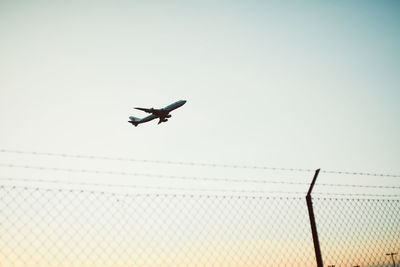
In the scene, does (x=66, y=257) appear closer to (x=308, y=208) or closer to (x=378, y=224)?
(x=308, y=208)

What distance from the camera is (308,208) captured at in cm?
573

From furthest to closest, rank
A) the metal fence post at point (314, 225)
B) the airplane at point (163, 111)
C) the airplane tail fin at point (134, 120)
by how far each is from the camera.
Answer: the airplane tail fin at point (134, 120), the airplane at point (163, 111), the metal fence post at point (314, 225)

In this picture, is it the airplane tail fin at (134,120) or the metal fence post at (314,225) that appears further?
the airplane tail fin at (134,120)

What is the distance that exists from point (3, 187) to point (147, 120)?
146 ft

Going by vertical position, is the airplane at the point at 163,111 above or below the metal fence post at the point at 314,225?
above

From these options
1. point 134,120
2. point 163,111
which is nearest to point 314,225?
point 163,111

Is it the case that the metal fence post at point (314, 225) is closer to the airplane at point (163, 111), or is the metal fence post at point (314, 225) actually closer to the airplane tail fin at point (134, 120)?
the airplane at point (163, 111)

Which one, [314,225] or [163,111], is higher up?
[163,111]

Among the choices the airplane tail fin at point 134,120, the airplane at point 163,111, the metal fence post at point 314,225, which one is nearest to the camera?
the metal fence post at point 314,225

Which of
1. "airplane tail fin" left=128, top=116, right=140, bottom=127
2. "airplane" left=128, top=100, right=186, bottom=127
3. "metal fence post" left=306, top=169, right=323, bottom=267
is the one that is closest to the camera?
"metal fence post" left=306, top=169, right=323, bottom=267

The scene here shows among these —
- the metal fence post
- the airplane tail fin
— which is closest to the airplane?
the airplane tail fin

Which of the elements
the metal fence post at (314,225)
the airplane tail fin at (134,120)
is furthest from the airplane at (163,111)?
the metal fence post at (314,225)

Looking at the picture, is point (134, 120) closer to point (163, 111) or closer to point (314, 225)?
point (163, 111)

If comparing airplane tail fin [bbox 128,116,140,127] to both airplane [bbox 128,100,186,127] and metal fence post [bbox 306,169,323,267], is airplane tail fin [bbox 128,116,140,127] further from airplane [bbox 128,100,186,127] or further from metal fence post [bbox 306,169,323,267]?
metal fence post [bbox 306,169,323,267]
